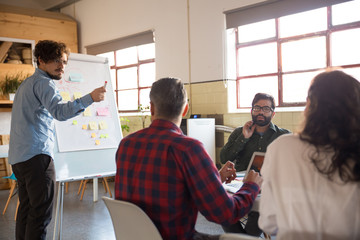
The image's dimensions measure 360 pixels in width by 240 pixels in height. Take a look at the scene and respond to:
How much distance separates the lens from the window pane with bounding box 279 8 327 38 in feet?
14.1

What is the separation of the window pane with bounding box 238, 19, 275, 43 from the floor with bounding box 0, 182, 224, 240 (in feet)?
8.43

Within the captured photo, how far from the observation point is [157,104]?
150 centimetres

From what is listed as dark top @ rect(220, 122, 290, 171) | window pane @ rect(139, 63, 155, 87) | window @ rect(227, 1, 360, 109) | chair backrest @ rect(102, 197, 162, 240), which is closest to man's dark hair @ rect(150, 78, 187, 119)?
chair backrest @ rect(102, 197, 162, 240)

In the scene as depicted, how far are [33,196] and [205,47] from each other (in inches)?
141

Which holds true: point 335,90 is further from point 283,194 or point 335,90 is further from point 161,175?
point 161,175

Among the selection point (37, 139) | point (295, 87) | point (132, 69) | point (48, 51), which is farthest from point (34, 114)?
point (132, 69)

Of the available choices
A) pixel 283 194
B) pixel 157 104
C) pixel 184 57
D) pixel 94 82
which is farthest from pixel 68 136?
pixel 184 57

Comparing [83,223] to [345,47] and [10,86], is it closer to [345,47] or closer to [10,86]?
[10,86]

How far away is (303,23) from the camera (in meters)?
4.46

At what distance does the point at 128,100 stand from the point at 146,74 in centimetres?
76

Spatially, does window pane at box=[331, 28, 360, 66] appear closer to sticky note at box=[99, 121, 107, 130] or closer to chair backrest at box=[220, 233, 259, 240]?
sticky note at box=[99, 121, 107, 130]

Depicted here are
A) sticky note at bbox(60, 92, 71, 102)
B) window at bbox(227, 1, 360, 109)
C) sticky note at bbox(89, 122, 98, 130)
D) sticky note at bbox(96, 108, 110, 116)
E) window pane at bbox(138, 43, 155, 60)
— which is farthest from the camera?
window pane at bbox(138, 43, 155, 60)

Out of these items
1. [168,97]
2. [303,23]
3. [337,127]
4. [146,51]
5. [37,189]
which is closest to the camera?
[337,127]

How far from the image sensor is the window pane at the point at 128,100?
22.5 feet
